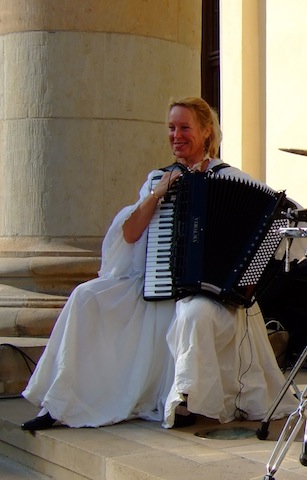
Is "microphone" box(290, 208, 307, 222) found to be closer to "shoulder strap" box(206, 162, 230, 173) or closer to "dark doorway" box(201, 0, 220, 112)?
"shoulder strap" box(206, 162, 230, 173)

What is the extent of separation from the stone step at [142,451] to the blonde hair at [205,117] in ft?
4.04

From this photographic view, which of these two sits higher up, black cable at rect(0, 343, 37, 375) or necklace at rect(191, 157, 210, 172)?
necklace at rect(191, 157, 210, 172)

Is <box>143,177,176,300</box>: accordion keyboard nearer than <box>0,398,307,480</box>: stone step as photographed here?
No

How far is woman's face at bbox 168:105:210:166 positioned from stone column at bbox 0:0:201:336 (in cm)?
107

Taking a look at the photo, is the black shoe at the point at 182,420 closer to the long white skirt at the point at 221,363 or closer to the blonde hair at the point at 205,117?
the long white skirt at the point at 221,363

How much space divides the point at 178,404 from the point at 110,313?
0.55 m

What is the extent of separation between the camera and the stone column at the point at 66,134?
19.0 ft

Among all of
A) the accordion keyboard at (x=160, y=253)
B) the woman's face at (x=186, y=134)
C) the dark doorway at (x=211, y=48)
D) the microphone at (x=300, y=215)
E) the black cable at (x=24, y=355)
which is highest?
the dark doorway at (x=211, y=48)

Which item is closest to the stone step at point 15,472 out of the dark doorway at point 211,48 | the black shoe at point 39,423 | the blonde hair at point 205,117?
the black shoe at point 39,423

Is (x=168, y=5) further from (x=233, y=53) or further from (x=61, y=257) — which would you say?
(x=233, y=53)

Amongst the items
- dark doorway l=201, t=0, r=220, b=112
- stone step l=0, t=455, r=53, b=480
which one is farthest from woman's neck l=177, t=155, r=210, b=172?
dark doorway l=201, t=0, r=220, b=112

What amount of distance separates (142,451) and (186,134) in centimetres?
149

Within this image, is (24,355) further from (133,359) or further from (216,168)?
(216,168)

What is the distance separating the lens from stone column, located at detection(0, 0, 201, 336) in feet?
19.0
